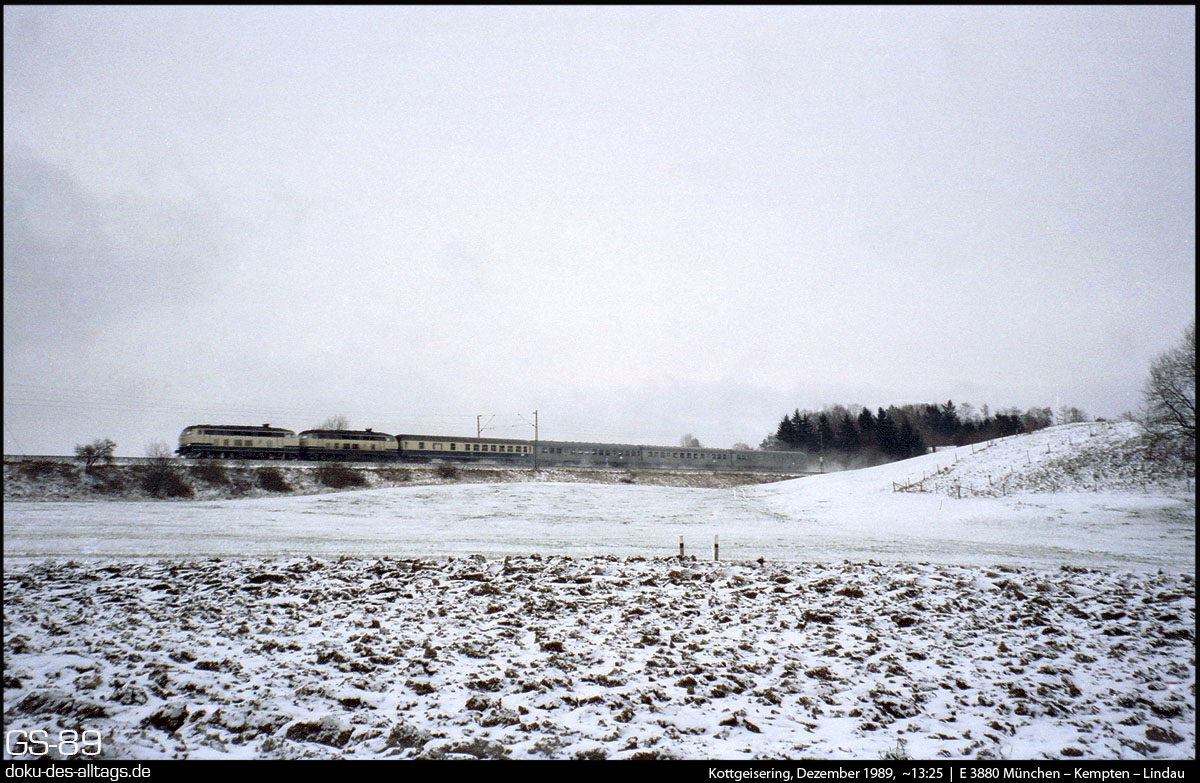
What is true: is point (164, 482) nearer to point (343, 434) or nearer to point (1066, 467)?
point (343, 434)

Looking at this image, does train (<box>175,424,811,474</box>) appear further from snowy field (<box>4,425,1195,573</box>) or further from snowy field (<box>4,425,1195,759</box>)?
snowy field (<box>4,425,1195,759</box>)

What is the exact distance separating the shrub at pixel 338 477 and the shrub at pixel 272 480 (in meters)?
2.70

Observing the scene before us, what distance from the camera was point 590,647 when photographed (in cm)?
845

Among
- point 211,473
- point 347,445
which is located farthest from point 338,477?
point 347,445

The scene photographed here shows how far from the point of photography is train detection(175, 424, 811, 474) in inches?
2072

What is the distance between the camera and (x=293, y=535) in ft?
63.5

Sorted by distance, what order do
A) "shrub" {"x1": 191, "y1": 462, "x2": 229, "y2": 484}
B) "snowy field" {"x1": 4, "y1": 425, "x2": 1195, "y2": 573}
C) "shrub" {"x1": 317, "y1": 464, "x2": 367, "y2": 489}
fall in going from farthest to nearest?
"shrub" {"x1": 317, "y1": 464, "x2": 367, "y2": 489} < "shrub" {"x1": 191, "y1": 462, "x2": 229, "y2": 484} < "snowy field" {"x1": 4, "y1": 425, "x2": 1195, "y2": 573}

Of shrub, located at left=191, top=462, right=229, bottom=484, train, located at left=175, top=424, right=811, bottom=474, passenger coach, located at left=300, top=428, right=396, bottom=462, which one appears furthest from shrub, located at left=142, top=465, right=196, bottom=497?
passenger coach, located at left=300, top=428, right=396, bottom=462

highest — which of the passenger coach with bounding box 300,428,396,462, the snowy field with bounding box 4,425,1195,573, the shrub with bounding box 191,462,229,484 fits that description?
the passenger coach with bounding box 300,428,396,462

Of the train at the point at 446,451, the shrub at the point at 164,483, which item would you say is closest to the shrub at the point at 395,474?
the train at the point at 446,451

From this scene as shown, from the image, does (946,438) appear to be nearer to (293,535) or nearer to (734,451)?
(734,451)

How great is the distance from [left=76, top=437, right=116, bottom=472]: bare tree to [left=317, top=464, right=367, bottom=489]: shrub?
14.1 metres

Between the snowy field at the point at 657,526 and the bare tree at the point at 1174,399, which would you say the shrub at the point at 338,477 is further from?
the bare tree at the point at 1174,399

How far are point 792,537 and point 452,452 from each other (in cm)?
4543
